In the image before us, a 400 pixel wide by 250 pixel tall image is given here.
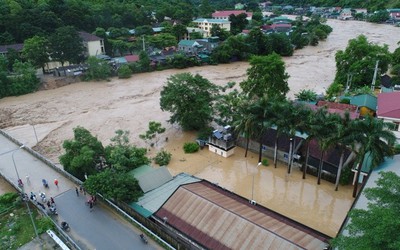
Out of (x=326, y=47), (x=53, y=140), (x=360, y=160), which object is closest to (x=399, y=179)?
(x=360, y=160)

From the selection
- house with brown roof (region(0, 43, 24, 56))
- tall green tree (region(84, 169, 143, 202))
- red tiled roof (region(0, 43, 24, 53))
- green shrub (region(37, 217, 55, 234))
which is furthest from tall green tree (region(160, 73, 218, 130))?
red tiled roof (region(0, 43, 24, 53))

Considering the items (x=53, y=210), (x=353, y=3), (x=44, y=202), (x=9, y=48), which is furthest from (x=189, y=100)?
(x=353, y=3)

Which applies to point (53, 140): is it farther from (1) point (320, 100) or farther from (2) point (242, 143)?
(1) point (320, 100)

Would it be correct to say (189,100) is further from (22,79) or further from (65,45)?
(65,45)

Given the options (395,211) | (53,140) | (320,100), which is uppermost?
(395,211)

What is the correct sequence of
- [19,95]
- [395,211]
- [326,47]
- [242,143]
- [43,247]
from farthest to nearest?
[326,47], [19,95], [242,143], [43,247], [395,211]

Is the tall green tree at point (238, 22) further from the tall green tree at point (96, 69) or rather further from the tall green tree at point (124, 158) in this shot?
the tall green tree at point (124, 158)
